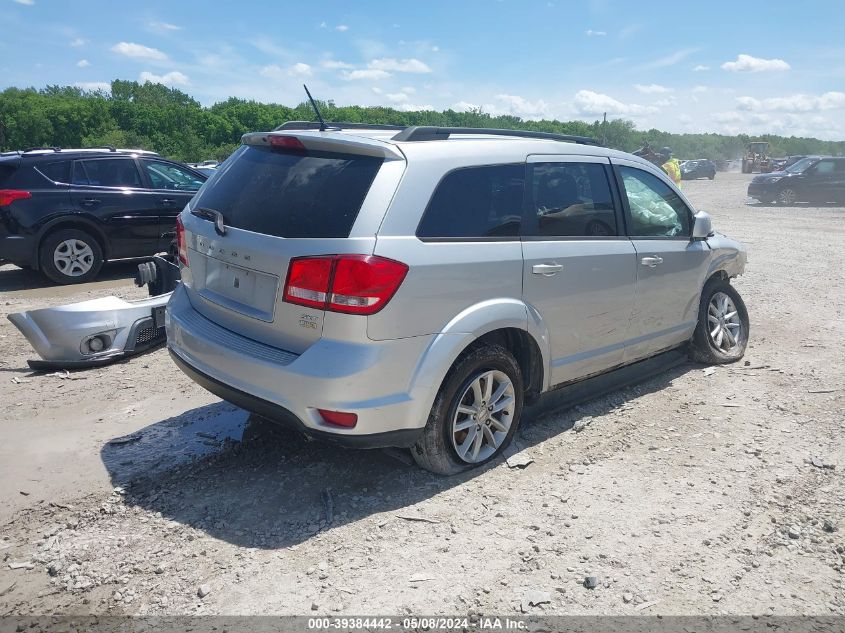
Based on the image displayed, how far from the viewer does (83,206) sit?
29.6 feet

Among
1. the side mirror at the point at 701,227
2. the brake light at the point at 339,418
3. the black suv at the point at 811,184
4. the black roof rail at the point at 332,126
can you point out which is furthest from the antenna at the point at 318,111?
the black suv at the point at 811,184

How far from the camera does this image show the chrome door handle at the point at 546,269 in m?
3.84

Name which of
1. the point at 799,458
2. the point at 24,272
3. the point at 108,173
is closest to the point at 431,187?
the point at 799,458

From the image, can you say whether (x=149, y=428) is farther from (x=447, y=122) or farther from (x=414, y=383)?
(x=447, y=122)

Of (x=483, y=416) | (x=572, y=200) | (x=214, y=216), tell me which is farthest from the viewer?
(x=572, y=200)

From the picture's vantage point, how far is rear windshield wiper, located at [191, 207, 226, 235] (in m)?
3.58

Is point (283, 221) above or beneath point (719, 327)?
above

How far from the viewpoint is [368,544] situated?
3.14 meters

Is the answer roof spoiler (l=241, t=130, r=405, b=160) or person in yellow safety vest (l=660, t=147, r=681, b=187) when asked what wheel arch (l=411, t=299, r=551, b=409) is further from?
person in yellow safety vest (l=660, t=147, r=681, b=187)

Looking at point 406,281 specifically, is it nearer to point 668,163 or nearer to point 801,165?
point 668,163

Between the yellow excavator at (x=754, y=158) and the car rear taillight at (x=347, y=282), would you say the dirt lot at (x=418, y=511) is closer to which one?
the car rear taillight at (x=347, y=282)

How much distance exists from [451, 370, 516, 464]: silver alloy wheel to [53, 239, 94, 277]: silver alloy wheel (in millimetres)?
7268

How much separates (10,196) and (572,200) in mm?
7443

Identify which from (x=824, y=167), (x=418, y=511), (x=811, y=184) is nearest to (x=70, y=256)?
(x=418, y=511)
